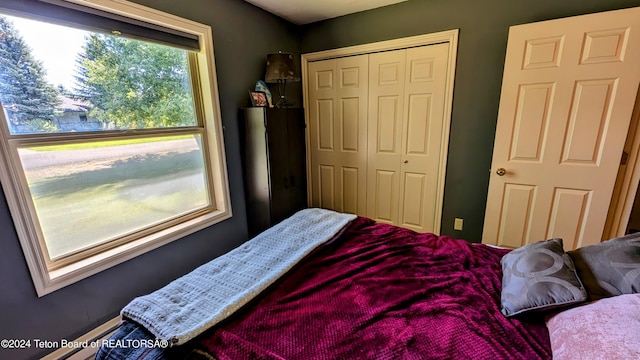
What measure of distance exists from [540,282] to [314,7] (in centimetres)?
260

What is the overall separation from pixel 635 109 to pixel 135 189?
135 inches

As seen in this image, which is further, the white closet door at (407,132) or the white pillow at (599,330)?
the white closet door at (407,132)

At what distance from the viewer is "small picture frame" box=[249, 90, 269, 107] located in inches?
91.5

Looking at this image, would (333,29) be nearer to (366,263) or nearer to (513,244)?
(366,263)

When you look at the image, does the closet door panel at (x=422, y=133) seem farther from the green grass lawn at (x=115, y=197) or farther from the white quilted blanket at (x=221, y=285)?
the green grass lawn at (x=115, y=197)

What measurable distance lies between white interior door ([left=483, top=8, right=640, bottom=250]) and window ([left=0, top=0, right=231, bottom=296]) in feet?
7.71

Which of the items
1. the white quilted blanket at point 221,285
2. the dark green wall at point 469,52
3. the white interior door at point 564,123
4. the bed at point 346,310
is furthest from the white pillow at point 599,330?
the dark green wall at point 469,52

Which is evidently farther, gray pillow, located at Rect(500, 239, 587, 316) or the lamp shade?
the lamp shade

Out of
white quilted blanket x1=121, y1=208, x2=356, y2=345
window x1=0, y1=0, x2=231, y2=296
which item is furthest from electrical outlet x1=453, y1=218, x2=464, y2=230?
window x1=0, y1=0, x2=231, y2=296

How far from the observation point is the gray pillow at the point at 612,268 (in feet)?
2.98

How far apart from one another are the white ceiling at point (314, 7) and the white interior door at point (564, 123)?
1252 mm

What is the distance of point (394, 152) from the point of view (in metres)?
2.68

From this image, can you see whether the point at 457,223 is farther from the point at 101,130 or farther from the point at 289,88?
the point at 101,130

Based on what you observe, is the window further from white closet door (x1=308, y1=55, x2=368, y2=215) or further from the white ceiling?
white closet door (x1=308, y1=55, x2=368, y2=215)
